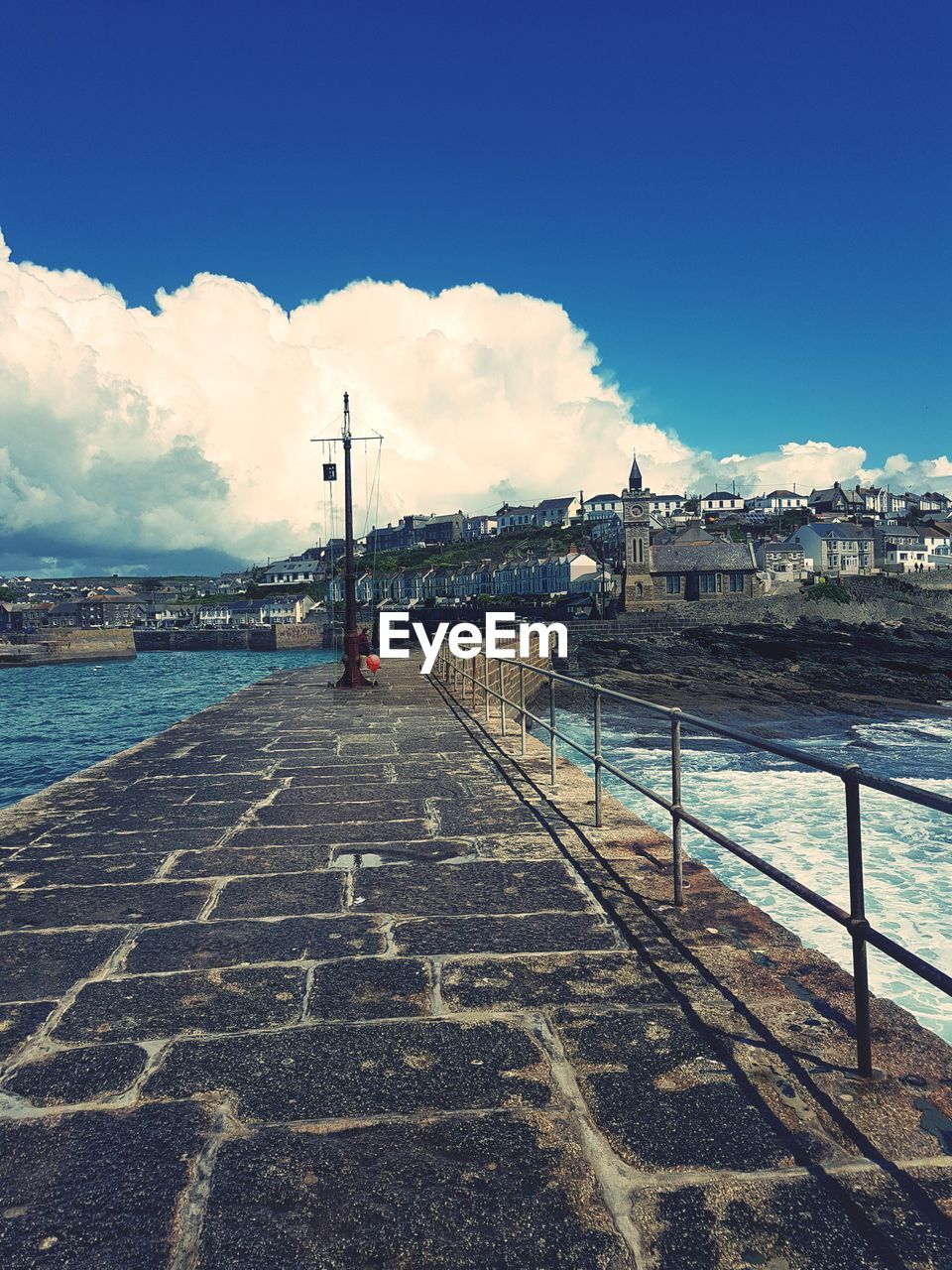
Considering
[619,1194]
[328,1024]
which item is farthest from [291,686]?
[619,1194]

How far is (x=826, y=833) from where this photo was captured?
11336mm

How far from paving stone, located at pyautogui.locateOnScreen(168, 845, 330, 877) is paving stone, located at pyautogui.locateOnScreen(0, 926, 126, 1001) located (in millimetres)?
900

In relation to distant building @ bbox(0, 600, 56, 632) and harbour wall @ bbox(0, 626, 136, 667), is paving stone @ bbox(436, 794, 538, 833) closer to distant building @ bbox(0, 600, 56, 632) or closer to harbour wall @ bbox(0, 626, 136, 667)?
harbour wall @ bbox(0, 626, 136, 667)

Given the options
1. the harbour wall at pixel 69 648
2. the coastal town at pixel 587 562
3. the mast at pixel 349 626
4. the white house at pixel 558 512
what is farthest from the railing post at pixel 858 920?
the white house at pixel 558 512

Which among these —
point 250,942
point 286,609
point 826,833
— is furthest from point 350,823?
point 286,609

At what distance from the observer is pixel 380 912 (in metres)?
4.09

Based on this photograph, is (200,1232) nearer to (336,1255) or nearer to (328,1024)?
(336,1255)

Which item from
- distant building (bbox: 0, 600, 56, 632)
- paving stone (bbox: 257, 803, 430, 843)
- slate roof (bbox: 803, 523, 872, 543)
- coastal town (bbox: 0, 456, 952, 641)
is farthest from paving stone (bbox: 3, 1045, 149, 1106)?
distant building (bbox: 0, 600, 56, 632)

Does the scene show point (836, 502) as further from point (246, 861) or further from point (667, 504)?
point (246, 861)

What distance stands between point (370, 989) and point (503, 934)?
0.78m

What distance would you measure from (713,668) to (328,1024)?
132 feet

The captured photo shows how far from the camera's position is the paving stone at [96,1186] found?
190 cm

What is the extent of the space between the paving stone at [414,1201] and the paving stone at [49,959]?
1518 millimetres

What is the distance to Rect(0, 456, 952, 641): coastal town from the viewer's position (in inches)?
3307
